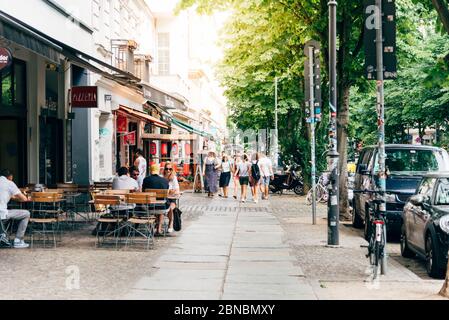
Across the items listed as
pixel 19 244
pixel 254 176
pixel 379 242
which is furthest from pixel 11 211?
pixel 254 176

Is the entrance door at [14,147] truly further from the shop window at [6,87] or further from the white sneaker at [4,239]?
the white sneaker at [4,239]

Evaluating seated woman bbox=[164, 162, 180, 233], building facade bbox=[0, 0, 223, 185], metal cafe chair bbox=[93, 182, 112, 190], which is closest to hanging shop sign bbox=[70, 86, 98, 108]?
building facade bbox=[0, 0, 223, 185]

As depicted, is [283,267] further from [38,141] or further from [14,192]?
[38,141]

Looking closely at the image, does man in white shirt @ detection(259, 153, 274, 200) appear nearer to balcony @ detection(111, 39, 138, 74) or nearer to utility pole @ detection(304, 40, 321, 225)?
balcony @ detection(111, 39, 138, 74)

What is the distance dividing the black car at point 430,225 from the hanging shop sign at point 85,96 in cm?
999

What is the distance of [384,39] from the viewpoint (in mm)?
10422

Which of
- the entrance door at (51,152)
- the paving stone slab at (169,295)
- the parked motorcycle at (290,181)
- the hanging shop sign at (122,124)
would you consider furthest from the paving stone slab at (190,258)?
the parked motorcycle at (290,181)

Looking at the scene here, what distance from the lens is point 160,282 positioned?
8984mm

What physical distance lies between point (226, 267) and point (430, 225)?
10.3 ft

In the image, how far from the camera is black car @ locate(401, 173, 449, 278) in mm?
9898

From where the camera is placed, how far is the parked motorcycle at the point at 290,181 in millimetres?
29797

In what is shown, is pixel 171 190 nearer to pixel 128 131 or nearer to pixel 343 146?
pixel 343 146

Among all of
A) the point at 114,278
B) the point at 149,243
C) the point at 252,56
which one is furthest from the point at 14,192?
the point at 252,56

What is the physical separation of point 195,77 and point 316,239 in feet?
135
